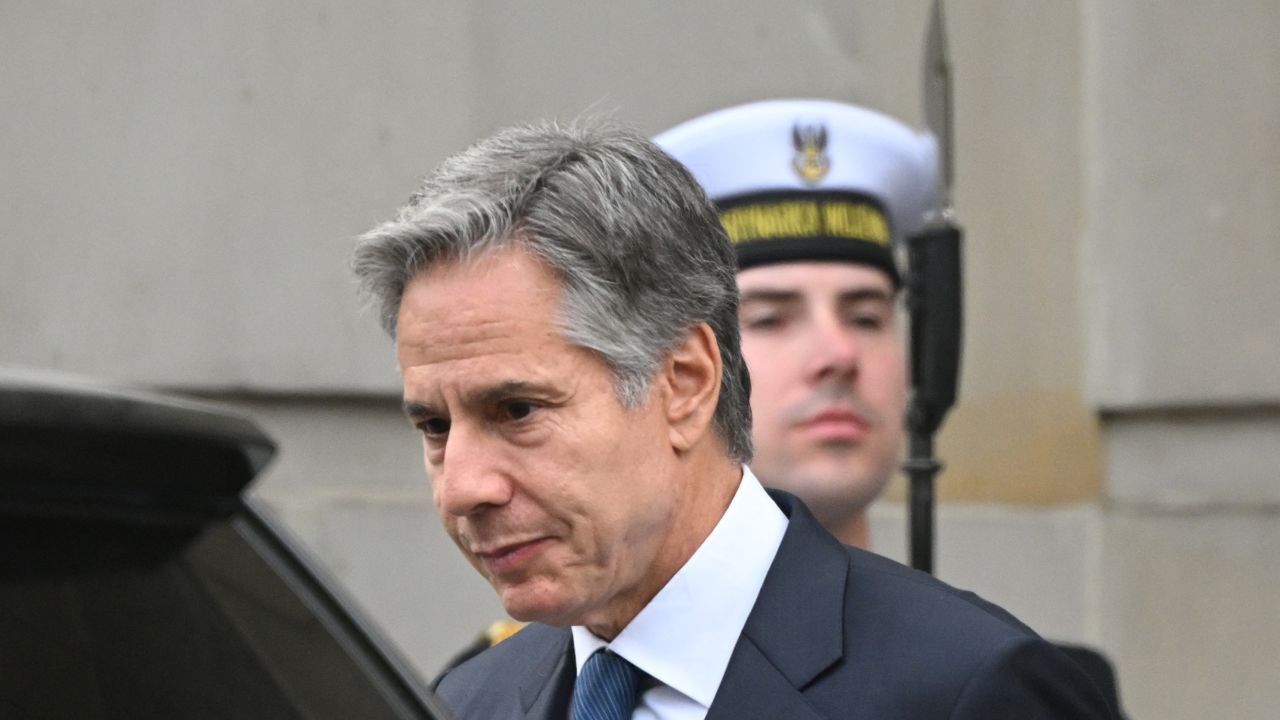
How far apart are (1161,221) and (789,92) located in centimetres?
115

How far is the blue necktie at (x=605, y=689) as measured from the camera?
2.09 m

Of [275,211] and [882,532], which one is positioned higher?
[275,211]

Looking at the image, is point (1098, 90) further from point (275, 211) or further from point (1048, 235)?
point (275, 211)

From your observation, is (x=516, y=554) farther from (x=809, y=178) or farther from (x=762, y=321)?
(x=809, y=178)

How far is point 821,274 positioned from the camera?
130 inches

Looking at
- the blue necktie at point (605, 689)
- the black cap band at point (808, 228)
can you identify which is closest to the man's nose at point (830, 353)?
the black cap band at point (808, 228)

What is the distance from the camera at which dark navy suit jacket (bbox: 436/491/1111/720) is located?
194 centimetres

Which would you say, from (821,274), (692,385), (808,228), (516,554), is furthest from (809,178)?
(516,554)

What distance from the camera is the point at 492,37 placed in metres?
5.79

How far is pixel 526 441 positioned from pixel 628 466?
116 mm

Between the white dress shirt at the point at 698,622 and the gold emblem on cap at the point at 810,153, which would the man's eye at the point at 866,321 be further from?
the white dress shirt at the point at 698,622

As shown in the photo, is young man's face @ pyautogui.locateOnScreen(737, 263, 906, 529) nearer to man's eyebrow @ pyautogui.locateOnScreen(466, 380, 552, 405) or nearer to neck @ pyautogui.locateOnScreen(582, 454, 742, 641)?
neck @ pyautogui.locateOnScreen(582, 454, 742, 641)

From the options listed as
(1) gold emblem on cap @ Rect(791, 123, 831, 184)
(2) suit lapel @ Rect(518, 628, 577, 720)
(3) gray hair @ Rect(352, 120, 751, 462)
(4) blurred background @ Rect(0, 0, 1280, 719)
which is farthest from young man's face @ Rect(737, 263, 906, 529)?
(4) blurred background @ Rect(0, 0, 1280, 719)

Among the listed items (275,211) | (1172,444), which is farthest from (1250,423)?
(275,211)
